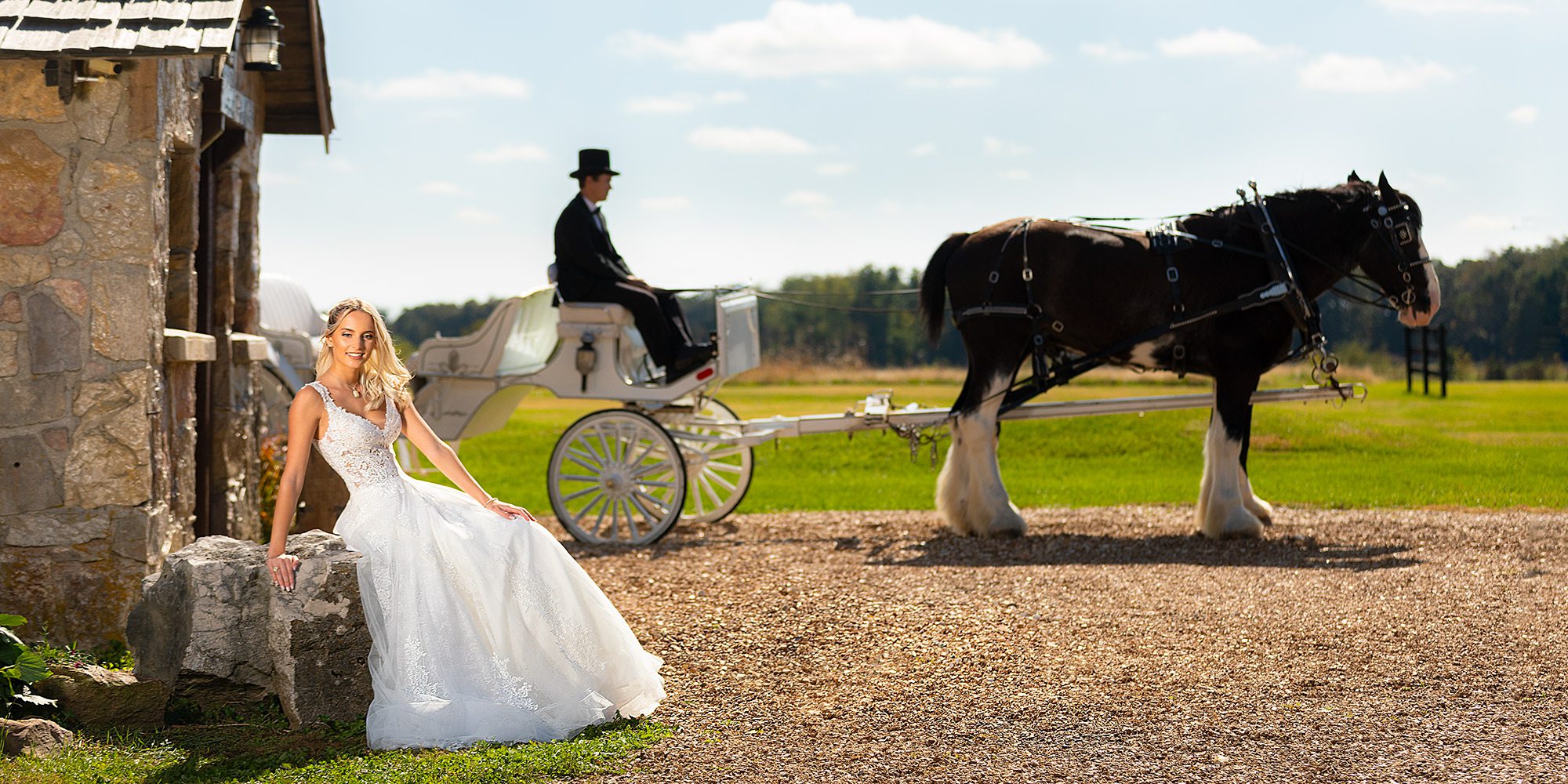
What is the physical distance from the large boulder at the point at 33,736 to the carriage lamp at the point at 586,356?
4.80 m

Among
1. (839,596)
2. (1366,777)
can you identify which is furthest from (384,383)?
(1366,777)

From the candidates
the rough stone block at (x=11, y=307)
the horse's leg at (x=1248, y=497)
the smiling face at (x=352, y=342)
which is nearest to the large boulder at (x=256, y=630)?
the smiling face at (x=352, y=342)

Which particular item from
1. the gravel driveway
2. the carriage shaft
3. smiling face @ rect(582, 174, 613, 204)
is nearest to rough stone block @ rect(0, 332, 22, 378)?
the gravel driveway

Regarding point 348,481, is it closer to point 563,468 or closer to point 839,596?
point 839,596

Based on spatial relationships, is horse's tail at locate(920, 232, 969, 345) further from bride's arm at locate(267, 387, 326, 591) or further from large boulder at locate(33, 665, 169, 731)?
large boulder at locate(33, 665, 169, 731)

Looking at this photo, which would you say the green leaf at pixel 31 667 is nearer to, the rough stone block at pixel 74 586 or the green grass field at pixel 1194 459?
the rough stone block at pixel 74 586

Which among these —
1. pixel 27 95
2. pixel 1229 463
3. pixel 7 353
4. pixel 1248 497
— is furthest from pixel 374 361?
pixel 1248 497

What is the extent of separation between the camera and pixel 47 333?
19.8 ft

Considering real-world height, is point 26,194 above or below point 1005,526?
above

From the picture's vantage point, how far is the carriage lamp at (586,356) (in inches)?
375

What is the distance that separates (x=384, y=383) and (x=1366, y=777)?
11.7 ft

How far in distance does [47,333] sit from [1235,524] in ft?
22.6

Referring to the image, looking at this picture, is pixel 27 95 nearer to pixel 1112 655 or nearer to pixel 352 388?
pixel 352 388

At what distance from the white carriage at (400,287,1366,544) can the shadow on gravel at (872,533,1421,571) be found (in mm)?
895
